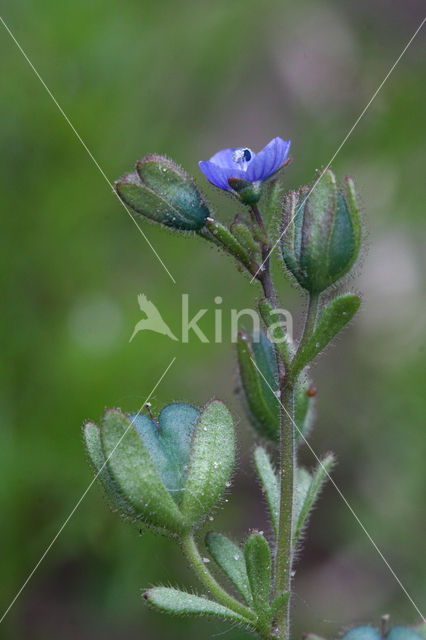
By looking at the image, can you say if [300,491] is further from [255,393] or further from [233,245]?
[233,245]

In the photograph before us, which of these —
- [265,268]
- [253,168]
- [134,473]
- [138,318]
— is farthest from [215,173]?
[138,318]

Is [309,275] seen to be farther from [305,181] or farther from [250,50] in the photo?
[250,50]

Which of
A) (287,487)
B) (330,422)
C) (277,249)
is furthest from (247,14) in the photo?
Result: (287,487)

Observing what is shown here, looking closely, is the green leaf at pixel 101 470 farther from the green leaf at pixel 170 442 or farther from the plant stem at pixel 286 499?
the plant stem at pixel 286 499

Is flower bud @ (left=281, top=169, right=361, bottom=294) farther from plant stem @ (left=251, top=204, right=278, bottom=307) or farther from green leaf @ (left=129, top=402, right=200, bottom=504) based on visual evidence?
green leaf @ (left=129, top=402, right=200, bottom=504)

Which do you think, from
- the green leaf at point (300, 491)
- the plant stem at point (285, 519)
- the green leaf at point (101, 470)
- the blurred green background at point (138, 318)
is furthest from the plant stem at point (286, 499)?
the blurred green background at point (138, 318)
